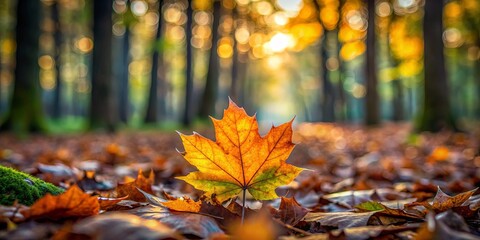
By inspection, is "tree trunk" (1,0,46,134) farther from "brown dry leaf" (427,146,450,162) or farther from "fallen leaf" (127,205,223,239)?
"fallen leaf" (127,205,223,239)

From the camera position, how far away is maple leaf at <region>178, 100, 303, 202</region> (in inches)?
53.0

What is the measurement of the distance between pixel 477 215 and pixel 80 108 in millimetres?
43843

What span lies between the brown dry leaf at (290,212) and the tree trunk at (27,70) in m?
9.05

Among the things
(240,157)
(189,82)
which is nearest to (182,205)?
(240,157)

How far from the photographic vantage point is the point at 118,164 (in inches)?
164

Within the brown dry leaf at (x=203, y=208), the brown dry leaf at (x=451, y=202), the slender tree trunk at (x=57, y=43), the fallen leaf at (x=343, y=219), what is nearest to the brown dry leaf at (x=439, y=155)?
the brown dry leaf at (x=451, y=202)

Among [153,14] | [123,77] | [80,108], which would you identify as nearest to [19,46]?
[123,77]

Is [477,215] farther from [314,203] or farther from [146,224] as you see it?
[146,224]

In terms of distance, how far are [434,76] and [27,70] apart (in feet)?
30.5

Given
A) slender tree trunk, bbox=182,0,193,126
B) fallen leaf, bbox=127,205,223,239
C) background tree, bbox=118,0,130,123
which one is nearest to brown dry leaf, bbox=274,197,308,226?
fallen leaf, bbox=127,205,223,239

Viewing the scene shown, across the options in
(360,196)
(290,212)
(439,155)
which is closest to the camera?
(290,212)

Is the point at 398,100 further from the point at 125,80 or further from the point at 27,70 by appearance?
the point at 27,70

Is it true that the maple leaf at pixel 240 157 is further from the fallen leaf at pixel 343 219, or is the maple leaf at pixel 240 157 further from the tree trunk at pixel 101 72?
the tree trunk at pixel 101 72

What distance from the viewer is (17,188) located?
54.9 inches
